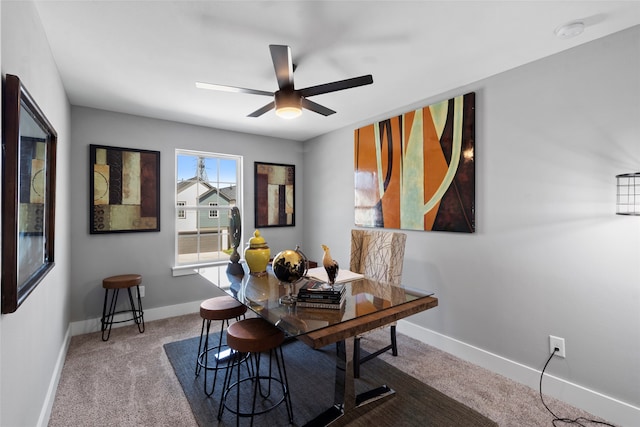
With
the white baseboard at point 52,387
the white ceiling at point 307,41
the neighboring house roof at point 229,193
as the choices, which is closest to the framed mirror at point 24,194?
the white ceiling at point 307,41

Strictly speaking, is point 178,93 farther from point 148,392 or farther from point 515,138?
point 515,138

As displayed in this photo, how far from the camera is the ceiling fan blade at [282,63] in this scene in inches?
65.1

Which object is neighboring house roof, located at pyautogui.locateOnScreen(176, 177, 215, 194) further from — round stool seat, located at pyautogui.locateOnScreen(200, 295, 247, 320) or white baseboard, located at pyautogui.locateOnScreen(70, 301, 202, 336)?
round stool seat, located at pyautogui.locateOnScreen(200, 295, 247, 320)

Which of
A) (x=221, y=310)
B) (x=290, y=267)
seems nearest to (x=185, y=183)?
(x=221, y=310)

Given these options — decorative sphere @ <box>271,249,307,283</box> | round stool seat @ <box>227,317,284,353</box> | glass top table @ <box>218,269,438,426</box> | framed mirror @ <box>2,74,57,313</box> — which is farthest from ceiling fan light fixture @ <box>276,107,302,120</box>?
round stool seat @ <box>227,317,284,353</box>

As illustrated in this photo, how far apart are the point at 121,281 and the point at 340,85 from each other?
2.95 meters

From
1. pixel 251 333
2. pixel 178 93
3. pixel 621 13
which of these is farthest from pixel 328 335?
pixel 178 93

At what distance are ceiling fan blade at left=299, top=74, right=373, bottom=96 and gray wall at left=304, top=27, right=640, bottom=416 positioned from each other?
1329mm

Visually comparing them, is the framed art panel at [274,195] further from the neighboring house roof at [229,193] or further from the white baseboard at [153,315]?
the white baseboard at [153,315]

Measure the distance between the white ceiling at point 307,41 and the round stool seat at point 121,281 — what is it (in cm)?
187

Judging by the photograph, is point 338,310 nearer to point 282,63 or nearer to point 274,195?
point 282,63

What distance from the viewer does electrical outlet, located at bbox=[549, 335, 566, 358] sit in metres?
2.16

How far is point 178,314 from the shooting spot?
3812mm

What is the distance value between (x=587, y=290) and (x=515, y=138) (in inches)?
47.2
